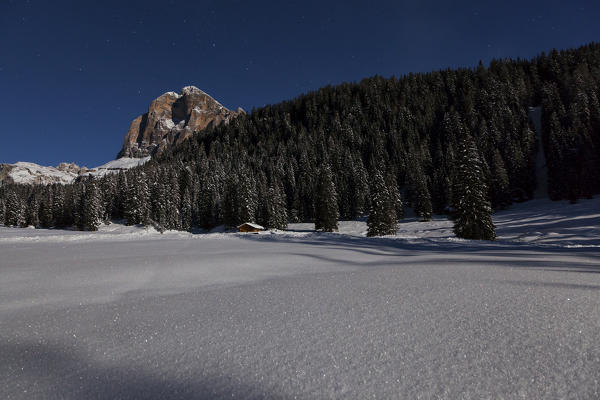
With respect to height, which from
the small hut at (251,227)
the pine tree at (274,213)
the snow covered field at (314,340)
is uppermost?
the pine tree at (274,213)

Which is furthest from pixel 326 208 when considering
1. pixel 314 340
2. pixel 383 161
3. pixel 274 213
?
pixel 383 161

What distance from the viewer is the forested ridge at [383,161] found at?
52219mm

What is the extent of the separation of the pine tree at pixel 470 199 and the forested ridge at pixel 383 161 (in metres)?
0.12

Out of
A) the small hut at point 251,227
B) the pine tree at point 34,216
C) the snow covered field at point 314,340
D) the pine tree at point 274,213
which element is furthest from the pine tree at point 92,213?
the snow covered field at point 314,340

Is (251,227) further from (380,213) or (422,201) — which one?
(422,201)

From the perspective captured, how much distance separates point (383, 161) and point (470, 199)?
63661 mm

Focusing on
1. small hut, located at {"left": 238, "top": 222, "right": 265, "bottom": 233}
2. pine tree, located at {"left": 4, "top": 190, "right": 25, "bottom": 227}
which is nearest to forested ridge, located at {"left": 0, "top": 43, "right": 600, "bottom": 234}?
pine tree, located at {"left": 4, "top": 190, "right": 25, "bottom": 227}

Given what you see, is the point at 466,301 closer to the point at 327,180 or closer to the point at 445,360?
the point at 445,360

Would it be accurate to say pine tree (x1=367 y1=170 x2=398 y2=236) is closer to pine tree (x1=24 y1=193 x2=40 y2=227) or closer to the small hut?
the small hut

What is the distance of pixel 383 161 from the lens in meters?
83.3

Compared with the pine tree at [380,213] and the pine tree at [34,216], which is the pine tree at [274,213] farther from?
the pine tree at [34,216]

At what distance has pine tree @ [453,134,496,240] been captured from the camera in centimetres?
2158

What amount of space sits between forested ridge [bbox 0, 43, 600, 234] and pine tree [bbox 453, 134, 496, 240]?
4.7 inches

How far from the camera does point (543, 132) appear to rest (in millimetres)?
77875
